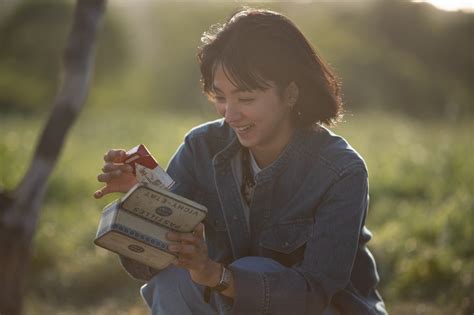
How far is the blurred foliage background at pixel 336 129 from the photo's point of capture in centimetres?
512

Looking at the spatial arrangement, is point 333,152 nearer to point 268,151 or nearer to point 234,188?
point 268,151

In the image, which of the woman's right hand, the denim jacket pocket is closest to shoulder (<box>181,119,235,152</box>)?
the denim jacket pocket

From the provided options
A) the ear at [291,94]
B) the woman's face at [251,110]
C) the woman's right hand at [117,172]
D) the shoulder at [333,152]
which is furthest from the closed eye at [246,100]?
the woman's right hand at [117,172]

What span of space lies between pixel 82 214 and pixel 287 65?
5.08 meters

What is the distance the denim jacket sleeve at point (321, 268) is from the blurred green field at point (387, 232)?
1.52 ft

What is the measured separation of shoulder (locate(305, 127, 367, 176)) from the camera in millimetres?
2516

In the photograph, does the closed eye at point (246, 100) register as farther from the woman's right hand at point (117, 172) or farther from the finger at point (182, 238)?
the finger at point (182, 238)

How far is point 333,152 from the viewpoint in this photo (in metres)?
2.58

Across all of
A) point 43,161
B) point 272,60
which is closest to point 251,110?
point 272,60

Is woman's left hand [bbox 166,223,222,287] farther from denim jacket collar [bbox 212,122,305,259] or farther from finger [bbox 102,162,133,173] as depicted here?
denim jacket collar [bbox 212,122,305,259]

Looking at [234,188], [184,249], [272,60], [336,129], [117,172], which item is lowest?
[336,129]

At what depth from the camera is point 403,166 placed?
7.84 metres

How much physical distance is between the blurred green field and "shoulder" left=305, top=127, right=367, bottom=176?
0.25 metres

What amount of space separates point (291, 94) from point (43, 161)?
5.43 feet
